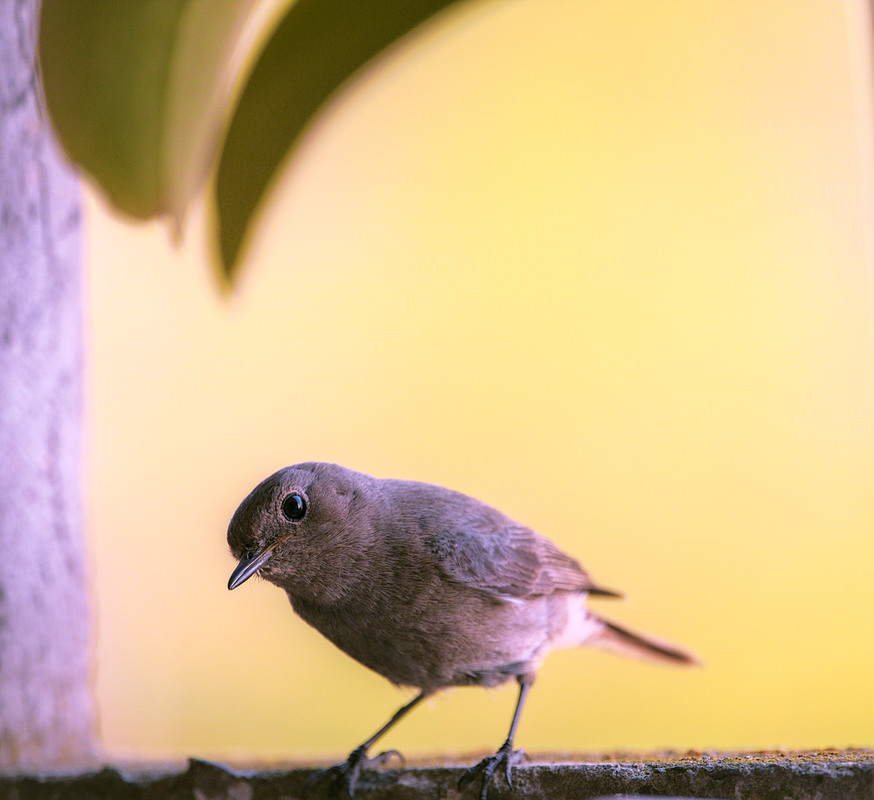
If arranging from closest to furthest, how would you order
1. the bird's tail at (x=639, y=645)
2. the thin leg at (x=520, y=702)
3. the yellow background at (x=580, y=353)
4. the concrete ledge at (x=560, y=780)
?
the concrete ledge at (x=560, y=780)
the thin leg at (x=520, y=702)
the bird's tail at (x=639, y=645)
the yellow background at (x=580, y=353)

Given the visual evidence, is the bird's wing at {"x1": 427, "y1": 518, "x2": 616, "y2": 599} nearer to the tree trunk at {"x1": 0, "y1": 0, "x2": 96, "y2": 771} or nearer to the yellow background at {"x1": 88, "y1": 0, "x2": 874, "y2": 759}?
the yellow background at {"x1": 88, "y1": 0, "x2": 874, "y2": 759}

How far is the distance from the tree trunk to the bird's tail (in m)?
1.50

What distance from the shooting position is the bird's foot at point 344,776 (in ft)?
5.33

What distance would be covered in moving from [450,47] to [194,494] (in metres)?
1.79

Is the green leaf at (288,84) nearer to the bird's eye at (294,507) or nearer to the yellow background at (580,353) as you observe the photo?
the bird's eye at (294,507)

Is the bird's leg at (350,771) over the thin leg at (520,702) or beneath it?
beneath

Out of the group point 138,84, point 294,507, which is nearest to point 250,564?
point 294,507

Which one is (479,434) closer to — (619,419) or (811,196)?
(619,419)

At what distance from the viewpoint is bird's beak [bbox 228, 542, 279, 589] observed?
1.38 m

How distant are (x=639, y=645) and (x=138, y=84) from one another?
5.71ft

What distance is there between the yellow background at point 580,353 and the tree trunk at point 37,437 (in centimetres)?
25

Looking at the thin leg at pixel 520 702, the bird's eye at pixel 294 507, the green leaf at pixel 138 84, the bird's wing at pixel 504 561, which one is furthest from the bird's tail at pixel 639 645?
the green leaf at pixel 138 84

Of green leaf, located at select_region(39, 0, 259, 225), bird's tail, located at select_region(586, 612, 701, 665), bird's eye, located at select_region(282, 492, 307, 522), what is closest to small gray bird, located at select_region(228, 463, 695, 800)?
bird's eye, located at select_region(282, 492, 307, 522)

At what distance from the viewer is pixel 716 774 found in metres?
1.34
